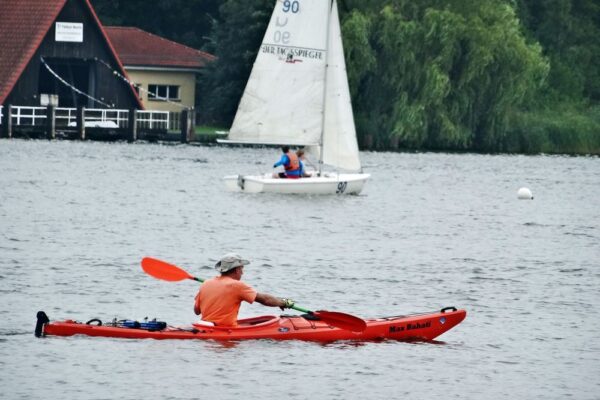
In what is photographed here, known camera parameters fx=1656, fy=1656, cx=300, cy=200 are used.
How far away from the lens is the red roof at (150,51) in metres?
88.6

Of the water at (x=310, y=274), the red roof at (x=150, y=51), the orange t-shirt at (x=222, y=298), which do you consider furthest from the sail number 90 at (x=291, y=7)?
the red roof at (x=150, y=51)

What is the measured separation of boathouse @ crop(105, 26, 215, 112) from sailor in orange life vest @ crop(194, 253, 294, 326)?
218 ft

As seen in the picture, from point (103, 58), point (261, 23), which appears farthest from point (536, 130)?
point (103, 58)

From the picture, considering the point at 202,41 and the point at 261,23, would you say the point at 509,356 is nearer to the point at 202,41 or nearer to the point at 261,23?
the point at 261,23

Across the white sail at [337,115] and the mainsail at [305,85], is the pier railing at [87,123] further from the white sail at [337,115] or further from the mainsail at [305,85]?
the white sail at [337,115]

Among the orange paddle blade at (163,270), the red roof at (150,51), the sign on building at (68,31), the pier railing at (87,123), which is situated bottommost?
the pier railing at (87,123)

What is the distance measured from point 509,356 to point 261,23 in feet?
184

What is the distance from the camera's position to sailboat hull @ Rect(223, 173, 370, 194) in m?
46.8

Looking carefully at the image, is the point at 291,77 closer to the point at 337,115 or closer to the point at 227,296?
the point at 337,115

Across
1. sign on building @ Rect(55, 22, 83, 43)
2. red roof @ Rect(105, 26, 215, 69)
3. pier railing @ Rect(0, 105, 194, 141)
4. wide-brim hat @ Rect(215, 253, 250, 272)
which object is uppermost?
sign on building @ Rect(55, 22, 83, 43)

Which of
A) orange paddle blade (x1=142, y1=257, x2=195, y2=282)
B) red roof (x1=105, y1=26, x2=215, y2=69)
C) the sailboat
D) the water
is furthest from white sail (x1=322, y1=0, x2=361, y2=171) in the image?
red roof (x1=105, y1=26, x2=215, y2=69)

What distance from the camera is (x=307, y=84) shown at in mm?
50156

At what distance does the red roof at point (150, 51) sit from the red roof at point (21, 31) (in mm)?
9098

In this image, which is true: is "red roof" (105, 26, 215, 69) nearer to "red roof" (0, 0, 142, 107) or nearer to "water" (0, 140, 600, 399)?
"red roof" (0, 0, 142, 107)
